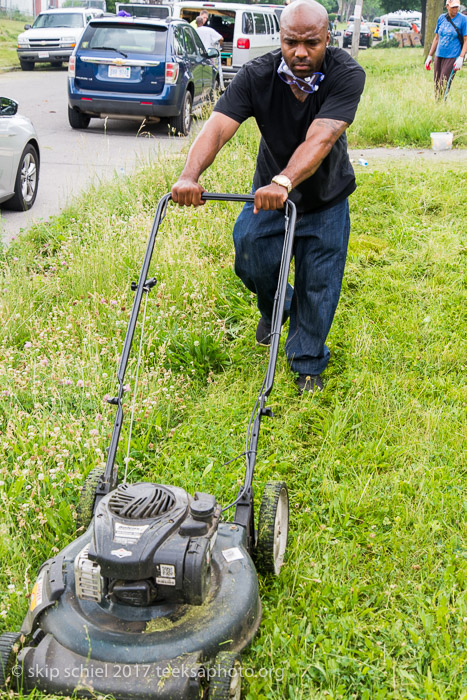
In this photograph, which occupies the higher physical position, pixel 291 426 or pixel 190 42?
pixel 190 42

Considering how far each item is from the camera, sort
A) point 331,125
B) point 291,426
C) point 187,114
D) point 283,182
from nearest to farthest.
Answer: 1. point 283,182
2. point 331,125
3. point 291,426
4. point 187,114

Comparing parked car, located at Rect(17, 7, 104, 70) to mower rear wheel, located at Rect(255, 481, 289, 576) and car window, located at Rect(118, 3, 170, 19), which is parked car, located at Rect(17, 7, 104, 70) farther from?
mower rear wheel, located at Rect(255, 481, 289, 576)

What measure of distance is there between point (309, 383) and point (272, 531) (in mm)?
1479

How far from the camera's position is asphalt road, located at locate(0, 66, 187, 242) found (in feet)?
23.6

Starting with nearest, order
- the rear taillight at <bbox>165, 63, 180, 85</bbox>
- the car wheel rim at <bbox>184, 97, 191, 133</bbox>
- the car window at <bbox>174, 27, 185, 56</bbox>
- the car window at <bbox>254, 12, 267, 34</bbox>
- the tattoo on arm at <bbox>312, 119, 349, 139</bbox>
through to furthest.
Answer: the tattoo on arm at <bbox>312, 119, 349, 139</bbox> → the rear taillight at <bbox>165, 63, 180, 85</bbox> → the car window at <bbox>174, 27, 185, 56</bbox> → the car wheel rim at <bbox>184, 97, 191, 133</bbox> → the car window at <bbox>254, 12, 267, 34</bbox>

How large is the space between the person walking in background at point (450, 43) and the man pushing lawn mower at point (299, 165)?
28.9ft

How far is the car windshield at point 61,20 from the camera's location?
2295 centimetres

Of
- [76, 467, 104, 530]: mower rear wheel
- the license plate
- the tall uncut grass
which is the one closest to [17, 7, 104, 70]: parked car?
the license plate

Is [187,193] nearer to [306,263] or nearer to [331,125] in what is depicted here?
[331,125]

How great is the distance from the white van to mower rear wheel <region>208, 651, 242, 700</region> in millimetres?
15335

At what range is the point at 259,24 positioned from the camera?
55.2ft

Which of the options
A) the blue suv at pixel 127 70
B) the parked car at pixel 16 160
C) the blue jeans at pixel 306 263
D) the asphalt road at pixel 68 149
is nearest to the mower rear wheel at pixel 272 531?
the blue jeans at pixel 306 263

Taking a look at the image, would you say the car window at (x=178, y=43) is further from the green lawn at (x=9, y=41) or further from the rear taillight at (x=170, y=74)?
the green lawn at (x=9, y=41)

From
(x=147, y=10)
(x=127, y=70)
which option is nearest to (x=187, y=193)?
(x=127, y=70)
